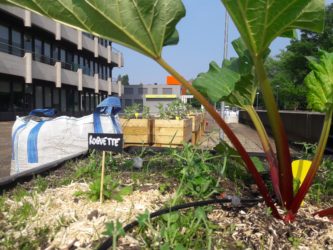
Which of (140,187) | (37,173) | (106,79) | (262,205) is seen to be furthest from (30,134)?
(106,79)

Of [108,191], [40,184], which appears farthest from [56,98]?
[108,191]

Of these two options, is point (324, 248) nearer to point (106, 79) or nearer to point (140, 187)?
point (140, 187)

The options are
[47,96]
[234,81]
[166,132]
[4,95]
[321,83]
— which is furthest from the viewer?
[47,96]

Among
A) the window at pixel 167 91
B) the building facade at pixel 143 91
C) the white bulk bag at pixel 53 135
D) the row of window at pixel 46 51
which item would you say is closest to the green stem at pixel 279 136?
the white bulk bag at pixel 53 135

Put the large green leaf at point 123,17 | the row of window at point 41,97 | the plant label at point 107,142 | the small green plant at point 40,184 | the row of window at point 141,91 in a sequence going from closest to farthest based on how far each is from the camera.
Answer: the large green leaf at point 123,17, the plant label at point 107,142, the small green plant at point 40,184, the row of window at point 41,97, the row of window at point 141,91

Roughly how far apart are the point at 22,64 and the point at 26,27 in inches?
115

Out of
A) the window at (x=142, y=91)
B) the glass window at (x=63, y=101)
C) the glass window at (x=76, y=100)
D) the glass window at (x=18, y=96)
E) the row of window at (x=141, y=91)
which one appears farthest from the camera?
the window at (x=142, y=91)

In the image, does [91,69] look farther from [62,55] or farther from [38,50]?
[38,50]

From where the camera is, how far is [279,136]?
1925 mm

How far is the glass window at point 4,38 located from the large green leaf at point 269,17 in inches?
1064

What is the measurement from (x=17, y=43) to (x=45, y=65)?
3.59m

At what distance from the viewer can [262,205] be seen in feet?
7.09

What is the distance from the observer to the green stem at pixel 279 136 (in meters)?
1.78

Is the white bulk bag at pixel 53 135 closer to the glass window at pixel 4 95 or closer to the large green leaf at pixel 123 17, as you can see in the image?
the large green leaf at pixel 123 17
